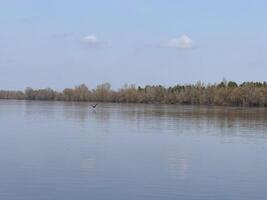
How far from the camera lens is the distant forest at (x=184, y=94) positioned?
13850 cm

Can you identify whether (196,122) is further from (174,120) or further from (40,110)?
(40,110)

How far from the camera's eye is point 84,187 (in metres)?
16.8

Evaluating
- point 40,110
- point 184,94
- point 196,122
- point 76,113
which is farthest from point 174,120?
point 184,94

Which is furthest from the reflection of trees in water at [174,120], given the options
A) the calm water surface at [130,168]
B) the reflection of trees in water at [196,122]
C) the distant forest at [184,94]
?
the distant forest at [184,94]

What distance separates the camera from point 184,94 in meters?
160

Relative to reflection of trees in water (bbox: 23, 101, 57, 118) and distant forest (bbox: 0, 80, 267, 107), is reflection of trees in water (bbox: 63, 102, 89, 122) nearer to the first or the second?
reflection of trees in water (bbox: 23, 101, 57, 118)

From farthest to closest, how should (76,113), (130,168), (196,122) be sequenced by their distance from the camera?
1. (76,113)
2. (196,122)
3. (130,168)

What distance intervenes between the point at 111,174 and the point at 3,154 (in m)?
7.17

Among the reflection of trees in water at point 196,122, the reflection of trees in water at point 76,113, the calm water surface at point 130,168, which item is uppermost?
the reflection of trees in water at point 76,113

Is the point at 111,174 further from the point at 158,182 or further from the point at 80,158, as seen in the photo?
the point at 80,158

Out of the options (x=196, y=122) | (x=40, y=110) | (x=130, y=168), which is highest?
(x=40, y=110)

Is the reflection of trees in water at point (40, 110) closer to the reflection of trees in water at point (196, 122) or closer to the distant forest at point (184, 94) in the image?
the reflection of trees in water at point (196, 122)

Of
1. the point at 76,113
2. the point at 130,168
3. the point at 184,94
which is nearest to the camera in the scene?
the point at 130,168

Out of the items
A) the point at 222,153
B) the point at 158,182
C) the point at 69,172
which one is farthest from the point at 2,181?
the point at 222,153
